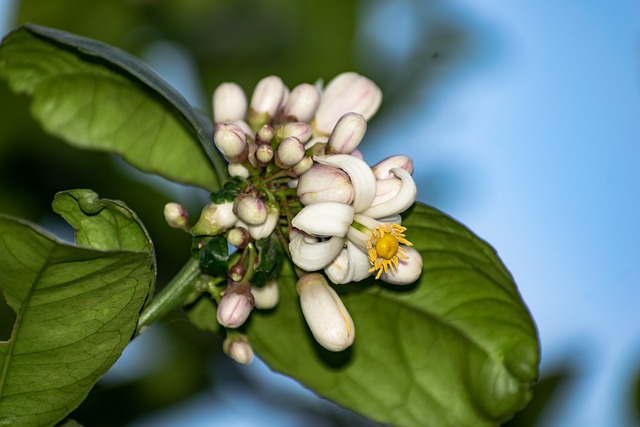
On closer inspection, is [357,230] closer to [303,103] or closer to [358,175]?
[358,175]

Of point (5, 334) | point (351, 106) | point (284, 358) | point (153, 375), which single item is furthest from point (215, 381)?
point (351, 106)

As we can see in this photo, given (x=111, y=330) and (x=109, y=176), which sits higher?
(x=111, y=330)

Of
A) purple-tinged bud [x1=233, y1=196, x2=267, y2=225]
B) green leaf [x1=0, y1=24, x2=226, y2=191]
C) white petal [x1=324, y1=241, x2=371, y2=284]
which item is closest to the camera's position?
purple-tinged bud [x1=233, y1=196, x2=267, y2=225]

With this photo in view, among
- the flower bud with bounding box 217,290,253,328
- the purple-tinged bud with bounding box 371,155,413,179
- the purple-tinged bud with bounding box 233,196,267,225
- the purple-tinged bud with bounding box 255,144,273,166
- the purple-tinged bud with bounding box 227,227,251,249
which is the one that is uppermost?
the purple-tinged bud with bounding box 371,155,413,179

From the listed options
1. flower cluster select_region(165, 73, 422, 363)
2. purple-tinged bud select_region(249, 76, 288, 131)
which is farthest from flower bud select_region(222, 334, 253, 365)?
purple-tinged bud select_region(249, 76, 288, 131)

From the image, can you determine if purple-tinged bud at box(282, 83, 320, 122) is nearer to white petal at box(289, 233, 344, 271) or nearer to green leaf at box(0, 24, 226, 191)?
green leaf at box(0, 24, 226, 191)

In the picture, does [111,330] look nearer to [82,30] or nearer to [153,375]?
[153,375]
